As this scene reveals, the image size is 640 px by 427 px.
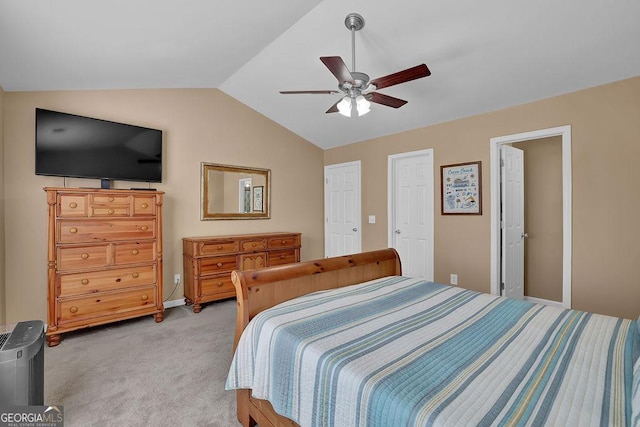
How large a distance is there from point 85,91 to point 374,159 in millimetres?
3687

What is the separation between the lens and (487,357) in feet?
3.84

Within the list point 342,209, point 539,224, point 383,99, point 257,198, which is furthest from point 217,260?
point 539,224

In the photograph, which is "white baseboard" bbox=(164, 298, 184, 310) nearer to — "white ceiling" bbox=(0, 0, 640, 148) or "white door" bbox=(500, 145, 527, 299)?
"white ceiling" bbox=(0, 0, 640, 148)

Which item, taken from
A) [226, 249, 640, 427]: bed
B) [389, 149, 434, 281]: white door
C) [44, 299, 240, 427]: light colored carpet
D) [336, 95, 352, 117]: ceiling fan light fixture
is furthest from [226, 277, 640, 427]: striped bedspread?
[389, 149, 434, 281]: white door

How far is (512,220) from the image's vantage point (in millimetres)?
3686

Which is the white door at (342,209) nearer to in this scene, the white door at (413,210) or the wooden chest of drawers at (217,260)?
the white door at (413,210)

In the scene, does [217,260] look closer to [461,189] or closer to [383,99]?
[383,99]

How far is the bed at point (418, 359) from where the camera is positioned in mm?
899

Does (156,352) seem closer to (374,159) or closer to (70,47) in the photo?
(70,47)

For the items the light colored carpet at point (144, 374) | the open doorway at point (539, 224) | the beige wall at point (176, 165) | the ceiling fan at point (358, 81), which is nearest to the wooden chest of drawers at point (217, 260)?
the beige wall at point (176, 165)

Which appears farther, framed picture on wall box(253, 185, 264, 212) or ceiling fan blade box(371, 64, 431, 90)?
framed picture on wall box(253, 185, 264, 212)

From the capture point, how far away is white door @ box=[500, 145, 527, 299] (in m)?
3.52

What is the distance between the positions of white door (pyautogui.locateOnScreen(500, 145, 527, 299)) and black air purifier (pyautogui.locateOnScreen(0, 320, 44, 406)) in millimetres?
4161

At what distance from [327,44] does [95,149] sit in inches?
103
